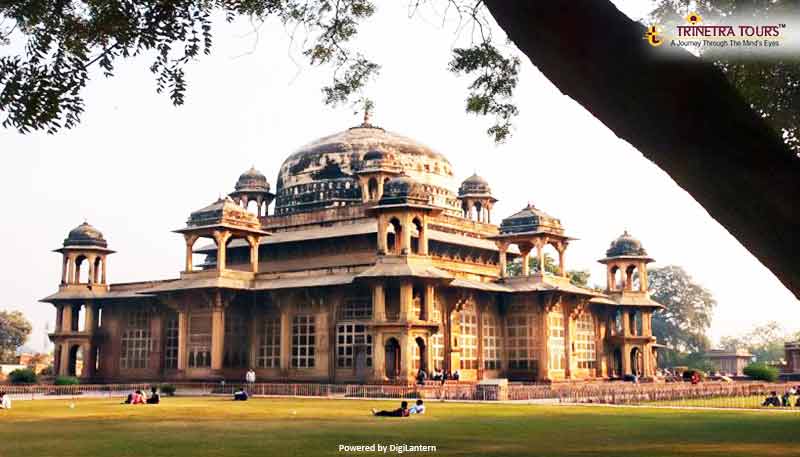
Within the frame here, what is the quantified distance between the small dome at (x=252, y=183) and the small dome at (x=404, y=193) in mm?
16341

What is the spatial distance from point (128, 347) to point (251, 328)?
818 cm

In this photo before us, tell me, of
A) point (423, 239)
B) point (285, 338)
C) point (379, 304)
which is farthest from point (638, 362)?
point (285, 338)

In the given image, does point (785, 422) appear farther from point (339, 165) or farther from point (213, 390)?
point (339, 165)

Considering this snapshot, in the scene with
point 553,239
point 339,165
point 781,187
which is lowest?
point 781,187

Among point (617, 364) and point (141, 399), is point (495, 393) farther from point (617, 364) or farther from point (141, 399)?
point (617, 364)

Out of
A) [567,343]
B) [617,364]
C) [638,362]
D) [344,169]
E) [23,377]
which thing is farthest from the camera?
[638,362]

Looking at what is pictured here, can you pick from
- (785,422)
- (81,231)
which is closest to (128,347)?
(81,231)

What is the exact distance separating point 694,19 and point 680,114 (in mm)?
6428

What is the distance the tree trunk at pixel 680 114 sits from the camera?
4.64m

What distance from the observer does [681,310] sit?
82.4 metres

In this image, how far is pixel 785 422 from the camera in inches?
883

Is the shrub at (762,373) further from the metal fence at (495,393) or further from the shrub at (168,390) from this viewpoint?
the shrub at (168,390)

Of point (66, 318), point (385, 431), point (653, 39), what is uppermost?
point (66, 318)

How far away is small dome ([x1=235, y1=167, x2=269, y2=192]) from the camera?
53.6 m
